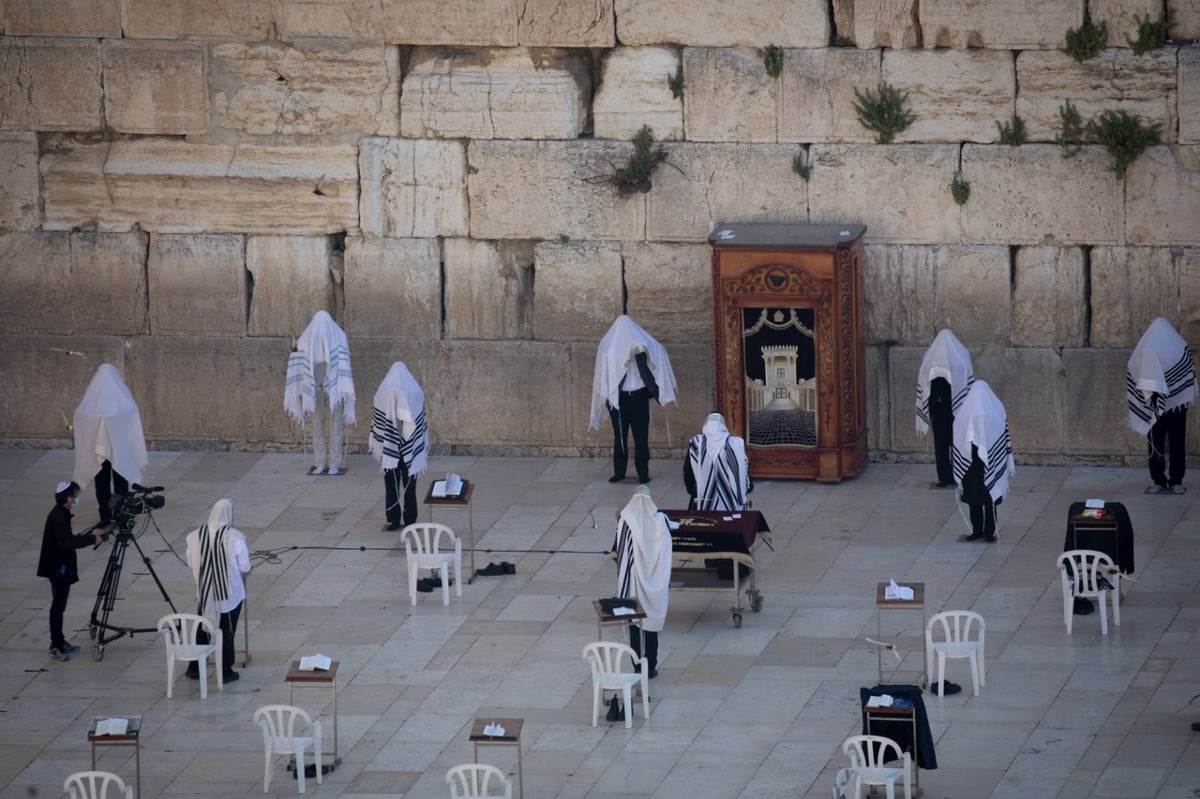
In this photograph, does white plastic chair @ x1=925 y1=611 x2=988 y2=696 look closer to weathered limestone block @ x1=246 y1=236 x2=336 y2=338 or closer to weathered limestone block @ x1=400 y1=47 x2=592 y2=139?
weathered limestone block @ x1=400 y1=47 x2=592 y2=139

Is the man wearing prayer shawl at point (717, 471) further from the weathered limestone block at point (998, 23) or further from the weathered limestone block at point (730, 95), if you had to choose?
the weathered limestone block at point (998, 23)

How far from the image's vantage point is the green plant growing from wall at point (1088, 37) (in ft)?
67.2

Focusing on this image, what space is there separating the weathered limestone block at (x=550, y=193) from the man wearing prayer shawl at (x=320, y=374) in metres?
1.80

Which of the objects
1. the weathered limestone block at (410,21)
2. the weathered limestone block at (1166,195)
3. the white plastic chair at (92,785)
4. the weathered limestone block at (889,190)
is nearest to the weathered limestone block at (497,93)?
the weathered limestone block at (410,21)

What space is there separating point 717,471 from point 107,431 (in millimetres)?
5358

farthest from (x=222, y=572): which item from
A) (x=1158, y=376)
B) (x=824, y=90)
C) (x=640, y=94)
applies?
(x=1158, y=376)

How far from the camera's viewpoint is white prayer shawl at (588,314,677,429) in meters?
20.7

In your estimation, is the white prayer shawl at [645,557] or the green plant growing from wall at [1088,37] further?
the green plant growing from wall at [1088,37]

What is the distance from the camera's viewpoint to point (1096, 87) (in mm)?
20625

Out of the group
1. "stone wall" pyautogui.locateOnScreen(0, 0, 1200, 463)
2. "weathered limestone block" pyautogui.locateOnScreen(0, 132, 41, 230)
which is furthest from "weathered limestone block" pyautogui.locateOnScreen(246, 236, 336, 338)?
"weathered limestone block" pyautogui.locateOnScreen(0, 132, 41, 230)

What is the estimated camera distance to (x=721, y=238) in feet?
68.3

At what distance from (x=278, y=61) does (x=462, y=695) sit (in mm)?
7858

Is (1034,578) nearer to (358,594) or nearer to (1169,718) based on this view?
(1169,718)

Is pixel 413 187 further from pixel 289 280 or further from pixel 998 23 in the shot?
pixel 998 23
